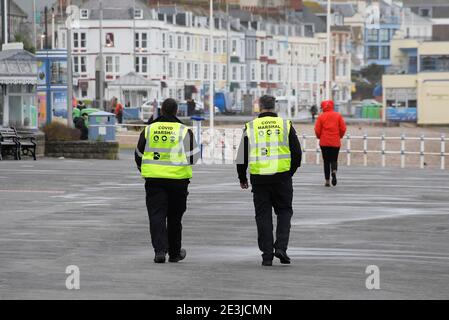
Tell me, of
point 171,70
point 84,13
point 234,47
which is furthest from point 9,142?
point 234,47

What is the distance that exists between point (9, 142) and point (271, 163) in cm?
2526

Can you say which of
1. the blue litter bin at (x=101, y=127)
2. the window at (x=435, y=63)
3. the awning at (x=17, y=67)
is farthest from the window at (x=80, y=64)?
the awning at (x=17, y=67)

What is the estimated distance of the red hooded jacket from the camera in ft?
96.3

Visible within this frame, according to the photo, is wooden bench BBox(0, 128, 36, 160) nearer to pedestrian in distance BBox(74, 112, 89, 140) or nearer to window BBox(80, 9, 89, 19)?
pedestrian in distance BBox(74, 112, 89, 140)

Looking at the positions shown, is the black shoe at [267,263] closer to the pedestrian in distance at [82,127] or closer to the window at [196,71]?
the pedestrian in distance at [82,127]

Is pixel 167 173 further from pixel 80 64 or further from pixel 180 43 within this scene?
pixel 180 43

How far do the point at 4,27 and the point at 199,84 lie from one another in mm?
87079

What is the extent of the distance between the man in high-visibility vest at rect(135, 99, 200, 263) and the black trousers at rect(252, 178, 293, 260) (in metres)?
0.80

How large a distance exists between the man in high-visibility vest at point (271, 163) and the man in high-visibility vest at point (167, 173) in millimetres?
615

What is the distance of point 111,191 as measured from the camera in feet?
93.6

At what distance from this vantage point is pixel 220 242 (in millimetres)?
18812

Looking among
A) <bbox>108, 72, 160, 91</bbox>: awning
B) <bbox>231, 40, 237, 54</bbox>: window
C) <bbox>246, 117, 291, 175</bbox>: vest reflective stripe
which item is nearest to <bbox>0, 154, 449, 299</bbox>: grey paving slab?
<bbox>246, 117, 291, 175</bbox>: vest reflective stripe

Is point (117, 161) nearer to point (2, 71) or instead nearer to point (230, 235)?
point (2, 71)

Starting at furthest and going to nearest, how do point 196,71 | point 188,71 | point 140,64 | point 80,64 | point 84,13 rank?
1. point 196,71
2. point 188,71
3. point 140,64
4. point 80,64
5. point 84,13
